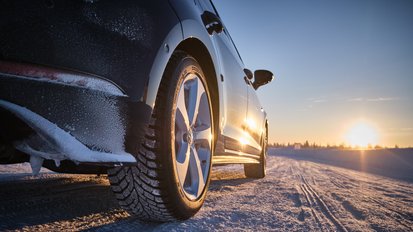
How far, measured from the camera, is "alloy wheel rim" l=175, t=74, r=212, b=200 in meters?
1.79

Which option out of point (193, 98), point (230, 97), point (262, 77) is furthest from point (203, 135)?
point (262, 77)

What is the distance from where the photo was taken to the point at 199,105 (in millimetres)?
2133

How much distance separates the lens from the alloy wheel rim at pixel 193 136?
1786 mm

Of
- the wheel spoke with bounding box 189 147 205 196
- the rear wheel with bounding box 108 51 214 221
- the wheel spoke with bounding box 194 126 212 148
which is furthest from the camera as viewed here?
the wheel spoke with bounding box 194 126 212 148

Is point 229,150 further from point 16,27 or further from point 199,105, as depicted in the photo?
point 16,27

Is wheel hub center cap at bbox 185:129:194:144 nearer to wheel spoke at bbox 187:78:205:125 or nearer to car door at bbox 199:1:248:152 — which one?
wheel spoke at bbox 187:78:205:125

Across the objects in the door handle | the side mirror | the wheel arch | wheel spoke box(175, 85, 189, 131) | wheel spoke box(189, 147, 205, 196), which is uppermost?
the side mirror

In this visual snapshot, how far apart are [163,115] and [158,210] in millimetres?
478

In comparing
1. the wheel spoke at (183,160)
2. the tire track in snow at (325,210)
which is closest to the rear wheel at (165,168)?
the wheel spoke at (183,160)

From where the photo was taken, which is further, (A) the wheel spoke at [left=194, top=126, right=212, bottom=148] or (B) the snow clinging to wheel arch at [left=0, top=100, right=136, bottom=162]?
(A) the wheel spoke at [left=194, top=126, right=212, bottom=148]

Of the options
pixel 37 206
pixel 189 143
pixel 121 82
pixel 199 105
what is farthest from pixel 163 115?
pixel 37 206

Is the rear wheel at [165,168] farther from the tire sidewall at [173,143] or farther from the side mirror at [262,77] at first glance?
the side mirror at [262,77]

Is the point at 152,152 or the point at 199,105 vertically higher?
the point at 199,105

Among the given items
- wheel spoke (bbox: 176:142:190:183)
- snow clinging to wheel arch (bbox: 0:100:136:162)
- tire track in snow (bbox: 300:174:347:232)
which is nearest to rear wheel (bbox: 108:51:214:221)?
wheel spoke (bbox: 176:142:190:183)
